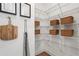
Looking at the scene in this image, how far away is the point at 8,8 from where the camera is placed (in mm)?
1017

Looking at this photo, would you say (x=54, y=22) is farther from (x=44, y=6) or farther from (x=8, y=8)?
(x=8, y=8)

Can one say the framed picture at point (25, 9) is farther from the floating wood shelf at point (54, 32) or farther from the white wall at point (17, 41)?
the floating wood shelf at point (54, 32)

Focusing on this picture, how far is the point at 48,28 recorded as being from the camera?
43.9 inches

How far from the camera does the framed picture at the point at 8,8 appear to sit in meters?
0.97

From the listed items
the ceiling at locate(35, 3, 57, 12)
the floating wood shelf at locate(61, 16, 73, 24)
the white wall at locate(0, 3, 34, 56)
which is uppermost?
the ceiling at locate(35, 3, 57, 12)

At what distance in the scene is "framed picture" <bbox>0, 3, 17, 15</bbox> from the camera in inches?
38.4

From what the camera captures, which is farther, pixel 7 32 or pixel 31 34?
pixel 31 34

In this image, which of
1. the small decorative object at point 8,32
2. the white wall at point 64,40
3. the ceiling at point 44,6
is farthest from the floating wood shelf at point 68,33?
the small decorative object at point 8,32

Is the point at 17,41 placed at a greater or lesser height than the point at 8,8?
lesser

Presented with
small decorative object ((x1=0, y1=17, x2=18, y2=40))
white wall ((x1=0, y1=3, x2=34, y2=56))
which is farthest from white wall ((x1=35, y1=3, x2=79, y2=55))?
small decorative object ((x1=0, y1=17, x2=18, y2=40))

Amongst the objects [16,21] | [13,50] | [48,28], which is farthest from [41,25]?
[13,50]

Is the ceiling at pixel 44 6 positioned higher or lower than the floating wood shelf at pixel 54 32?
higher

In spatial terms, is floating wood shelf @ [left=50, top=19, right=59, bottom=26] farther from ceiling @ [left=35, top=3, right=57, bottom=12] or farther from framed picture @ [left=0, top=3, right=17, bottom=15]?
framed picture @ [left=0, top=3, right=17, bottom=15]

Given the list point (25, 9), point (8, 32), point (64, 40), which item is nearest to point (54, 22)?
point (64, 40)
